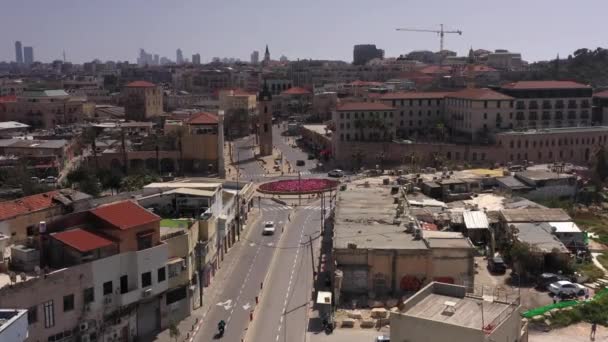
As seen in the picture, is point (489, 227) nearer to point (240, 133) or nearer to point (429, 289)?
point (429, 289)

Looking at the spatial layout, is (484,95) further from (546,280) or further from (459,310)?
(459,310)

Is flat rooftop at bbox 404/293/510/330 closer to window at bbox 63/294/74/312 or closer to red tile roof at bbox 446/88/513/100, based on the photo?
window at bbox 63/294/74/312

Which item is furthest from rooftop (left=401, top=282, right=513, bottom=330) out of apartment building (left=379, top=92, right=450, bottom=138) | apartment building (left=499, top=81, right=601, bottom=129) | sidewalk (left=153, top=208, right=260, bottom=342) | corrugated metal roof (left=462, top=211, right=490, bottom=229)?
apartment building (left=499, top=81, right=601, bottom=129)

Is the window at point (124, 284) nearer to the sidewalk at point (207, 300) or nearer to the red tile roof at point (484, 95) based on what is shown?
the sidewalk at point (207, 300)

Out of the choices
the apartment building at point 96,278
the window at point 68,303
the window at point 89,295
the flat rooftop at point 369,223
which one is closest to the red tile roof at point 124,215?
the apartment building at point 96,278

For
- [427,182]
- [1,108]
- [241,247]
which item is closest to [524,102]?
[427,182]

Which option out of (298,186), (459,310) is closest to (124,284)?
(459,310)
